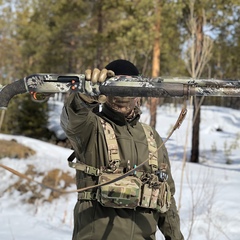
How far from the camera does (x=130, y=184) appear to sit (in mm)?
1784

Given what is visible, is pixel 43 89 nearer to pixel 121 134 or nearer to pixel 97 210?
pixel 121 134

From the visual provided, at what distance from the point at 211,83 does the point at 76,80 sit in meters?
0.55

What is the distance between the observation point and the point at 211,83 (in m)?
1.50

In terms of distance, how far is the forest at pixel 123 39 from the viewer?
949 centimetres

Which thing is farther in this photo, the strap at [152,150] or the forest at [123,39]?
the forest at [123,39]

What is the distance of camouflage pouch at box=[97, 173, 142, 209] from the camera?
1701 mm

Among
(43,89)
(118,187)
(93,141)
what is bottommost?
(118,187)

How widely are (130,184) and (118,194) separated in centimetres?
9

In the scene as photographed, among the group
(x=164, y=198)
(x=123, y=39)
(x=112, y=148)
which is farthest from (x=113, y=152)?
(x=123, y=39)

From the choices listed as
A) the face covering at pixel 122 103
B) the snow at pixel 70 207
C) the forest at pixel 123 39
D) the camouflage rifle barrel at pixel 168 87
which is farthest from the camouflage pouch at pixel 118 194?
the forest at pixel 123 39

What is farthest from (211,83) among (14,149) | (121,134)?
(14,149)

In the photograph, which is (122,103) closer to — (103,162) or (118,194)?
(103,162)

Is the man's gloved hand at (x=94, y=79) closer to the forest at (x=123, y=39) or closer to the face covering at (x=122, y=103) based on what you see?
the face covering at (x=122, y=103)

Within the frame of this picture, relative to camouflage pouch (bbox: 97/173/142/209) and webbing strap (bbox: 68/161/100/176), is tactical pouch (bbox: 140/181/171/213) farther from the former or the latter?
webbing strap (bbox: 68/161/100/176)
